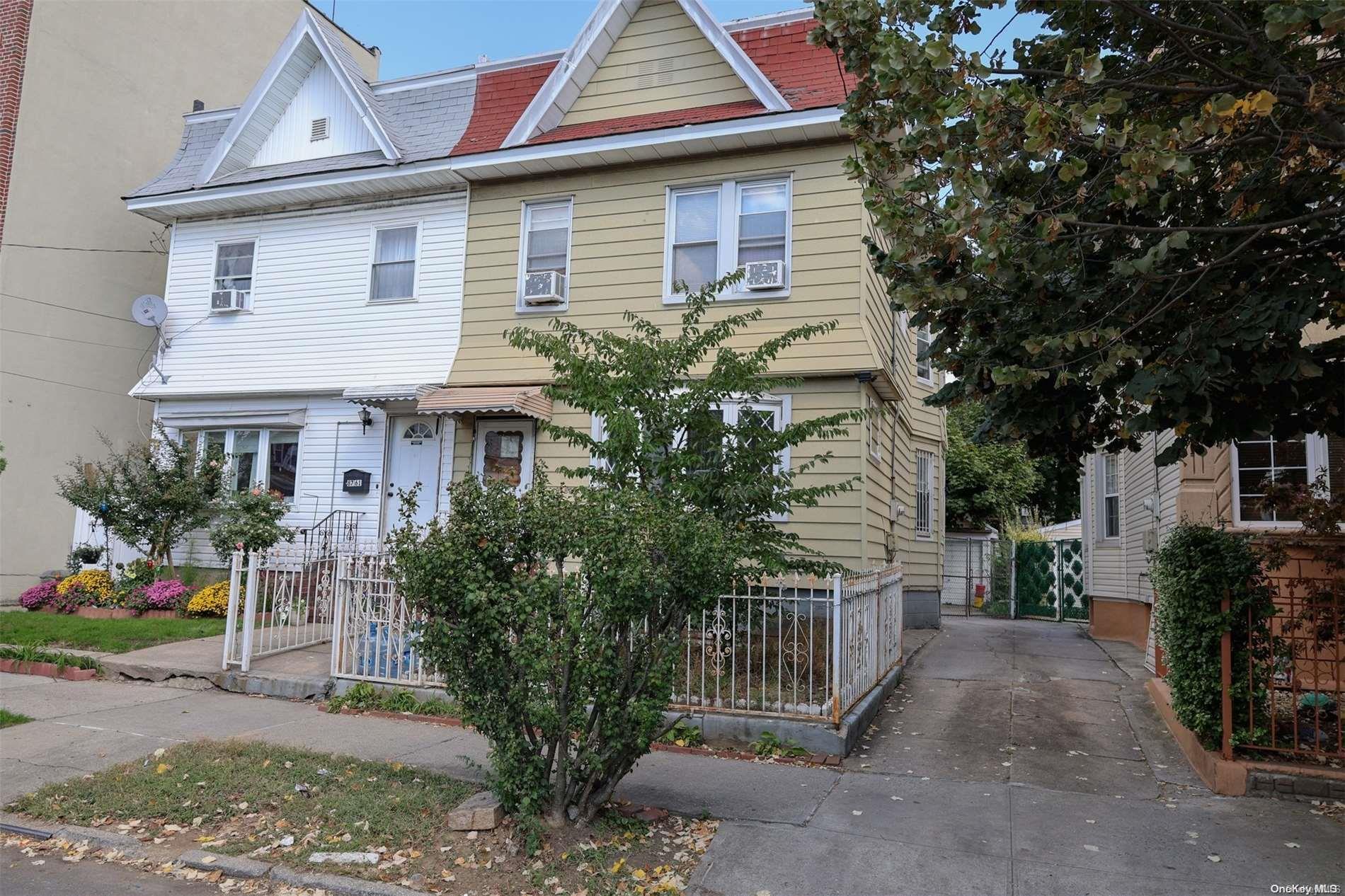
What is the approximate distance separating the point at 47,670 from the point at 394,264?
7165 mm

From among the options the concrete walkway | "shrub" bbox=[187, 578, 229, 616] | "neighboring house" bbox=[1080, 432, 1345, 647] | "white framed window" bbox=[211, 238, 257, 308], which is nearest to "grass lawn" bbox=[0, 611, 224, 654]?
"shrub" bbox=[187, 578, 229, 616]

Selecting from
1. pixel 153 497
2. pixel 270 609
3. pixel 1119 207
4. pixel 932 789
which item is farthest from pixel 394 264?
pixel 932 789

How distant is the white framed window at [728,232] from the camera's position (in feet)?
38.5

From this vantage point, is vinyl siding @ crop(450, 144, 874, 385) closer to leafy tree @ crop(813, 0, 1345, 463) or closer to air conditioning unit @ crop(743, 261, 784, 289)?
air conditioning unit @ crop(743, 261, 784, 289)

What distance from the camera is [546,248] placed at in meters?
13.0

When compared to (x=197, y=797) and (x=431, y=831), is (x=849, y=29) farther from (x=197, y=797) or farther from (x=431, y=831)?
(x=197, y=797)

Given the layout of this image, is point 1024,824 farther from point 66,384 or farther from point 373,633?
point 66,384

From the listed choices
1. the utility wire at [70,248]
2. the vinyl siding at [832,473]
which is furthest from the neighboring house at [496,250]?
the utility wire at [70,248]

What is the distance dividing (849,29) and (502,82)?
966 centimetres

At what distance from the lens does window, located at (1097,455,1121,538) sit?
15.1 meters

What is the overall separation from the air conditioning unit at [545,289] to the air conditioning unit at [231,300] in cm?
523

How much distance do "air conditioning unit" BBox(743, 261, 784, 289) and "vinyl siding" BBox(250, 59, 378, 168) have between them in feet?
23.2

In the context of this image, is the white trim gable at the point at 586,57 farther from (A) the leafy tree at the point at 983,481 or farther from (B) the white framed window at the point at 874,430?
(A) the leafy tree at the point at 983,481

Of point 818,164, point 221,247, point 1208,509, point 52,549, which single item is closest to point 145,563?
point 52,549
